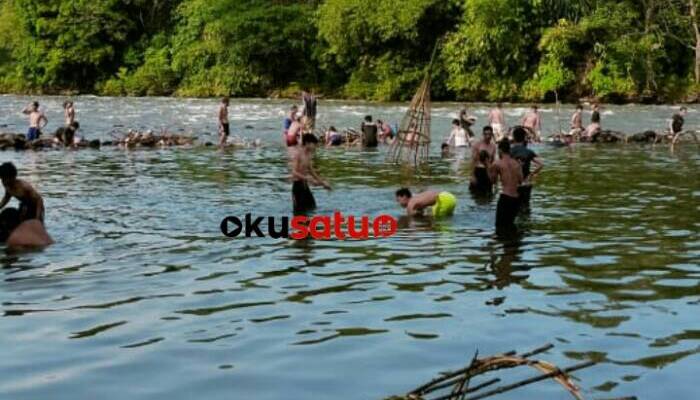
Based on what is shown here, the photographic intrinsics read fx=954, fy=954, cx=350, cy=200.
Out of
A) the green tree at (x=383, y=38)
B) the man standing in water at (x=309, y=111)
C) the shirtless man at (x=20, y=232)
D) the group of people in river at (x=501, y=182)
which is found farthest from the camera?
the green tree at (x=383, y=38)

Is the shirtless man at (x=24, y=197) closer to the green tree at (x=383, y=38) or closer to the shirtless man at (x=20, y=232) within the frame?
the shirtless man at (x=20, y=232)

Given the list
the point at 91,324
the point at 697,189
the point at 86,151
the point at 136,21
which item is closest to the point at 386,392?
the point at 91,324

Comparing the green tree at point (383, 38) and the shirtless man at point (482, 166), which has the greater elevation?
the green tree at point (383, 38)

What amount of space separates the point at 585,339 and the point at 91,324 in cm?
459

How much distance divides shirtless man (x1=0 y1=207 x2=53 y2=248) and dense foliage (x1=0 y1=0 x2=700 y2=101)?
4519 cm

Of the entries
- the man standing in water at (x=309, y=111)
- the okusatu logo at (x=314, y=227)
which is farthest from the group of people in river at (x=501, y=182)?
the man standing in water at (x=309, y=111)

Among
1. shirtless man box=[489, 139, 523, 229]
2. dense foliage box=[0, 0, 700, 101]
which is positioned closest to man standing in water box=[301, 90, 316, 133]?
shirtless man box=[489, 139, 523, 229]

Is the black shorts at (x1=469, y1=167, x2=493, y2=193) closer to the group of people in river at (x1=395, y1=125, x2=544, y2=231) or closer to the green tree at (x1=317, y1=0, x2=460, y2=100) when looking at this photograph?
the group of people in river at (x1=395, y1=125, x2=544, y2=231)

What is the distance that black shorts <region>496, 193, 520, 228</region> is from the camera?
14289 mm

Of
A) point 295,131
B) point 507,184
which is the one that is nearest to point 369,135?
point 295,131

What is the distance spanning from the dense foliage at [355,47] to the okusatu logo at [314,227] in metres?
41.5

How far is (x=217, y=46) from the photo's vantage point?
2835 inches

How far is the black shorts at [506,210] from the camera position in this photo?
46.9 feet

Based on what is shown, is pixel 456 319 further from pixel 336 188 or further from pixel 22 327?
pixel 336 188
